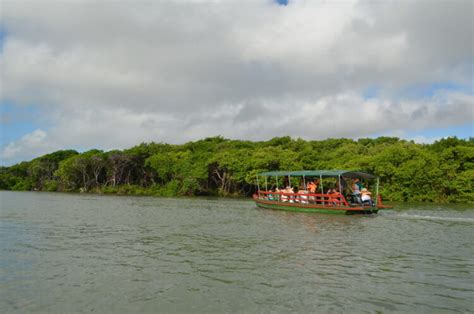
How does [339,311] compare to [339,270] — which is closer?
[339,311]

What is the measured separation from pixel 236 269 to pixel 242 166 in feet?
144

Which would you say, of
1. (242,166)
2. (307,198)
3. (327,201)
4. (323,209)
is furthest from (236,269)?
(242,166)

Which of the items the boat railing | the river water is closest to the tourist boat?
the boat railing

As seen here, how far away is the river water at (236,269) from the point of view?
8766mm

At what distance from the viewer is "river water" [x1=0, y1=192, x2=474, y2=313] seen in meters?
8.77

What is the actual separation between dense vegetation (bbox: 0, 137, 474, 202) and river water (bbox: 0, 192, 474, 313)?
25.7m

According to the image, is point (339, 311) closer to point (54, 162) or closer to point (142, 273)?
point (142, 273)

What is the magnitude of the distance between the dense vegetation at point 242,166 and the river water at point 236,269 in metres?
25.7

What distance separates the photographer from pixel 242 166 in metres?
55.2

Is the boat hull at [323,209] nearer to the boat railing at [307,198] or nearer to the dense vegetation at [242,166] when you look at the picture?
the boat railing at [307,198]

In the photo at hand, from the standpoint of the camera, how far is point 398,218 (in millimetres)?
24375

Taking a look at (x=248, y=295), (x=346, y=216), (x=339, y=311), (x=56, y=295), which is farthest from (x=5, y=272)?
(x=346, y=216)

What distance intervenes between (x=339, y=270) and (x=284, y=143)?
55.5 meters

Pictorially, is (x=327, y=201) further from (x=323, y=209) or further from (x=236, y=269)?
(x=236, y=269)
